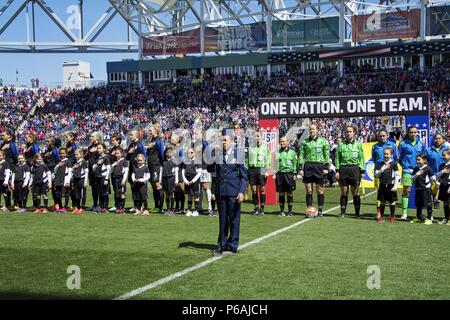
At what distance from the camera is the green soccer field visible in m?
7.49

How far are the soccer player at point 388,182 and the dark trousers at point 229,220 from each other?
4.90 metres

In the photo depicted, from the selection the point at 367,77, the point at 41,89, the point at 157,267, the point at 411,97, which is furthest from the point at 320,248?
the point at 41,89

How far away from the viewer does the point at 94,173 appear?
16375 millimetres

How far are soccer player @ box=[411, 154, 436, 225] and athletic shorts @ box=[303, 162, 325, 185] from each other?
210cm

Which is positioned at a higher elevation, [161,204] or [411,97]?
[411,97]

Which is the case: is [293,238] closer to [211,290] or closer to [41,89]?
[211,290]

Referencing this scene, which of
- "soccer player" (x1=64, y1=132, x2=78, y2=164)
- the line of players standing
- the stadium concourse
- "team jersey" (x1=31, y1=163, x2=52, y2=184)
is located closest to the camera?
the line of players standing

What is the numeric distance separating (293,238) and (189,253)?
2.28 meters

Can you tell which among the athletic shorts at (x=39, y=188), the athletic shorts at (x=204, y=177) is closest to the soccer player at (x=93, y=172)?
the athletic shorts at (x=39, y=188)

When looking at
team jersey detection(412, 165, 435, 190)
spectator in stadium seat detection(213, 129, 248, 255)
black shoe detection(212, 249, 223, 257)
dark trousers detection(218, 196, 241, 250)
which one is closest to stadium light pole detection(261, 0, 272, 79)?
team jersey detection(412, 165, 435, 190)

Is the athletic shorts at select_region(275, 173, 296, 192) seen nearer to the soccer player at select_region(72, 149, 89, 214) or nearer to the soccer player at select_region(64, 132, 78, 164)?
the soccer player at select_region(72, 149, 89, 214)

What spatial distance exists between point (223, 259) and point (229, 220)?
0.80 meters

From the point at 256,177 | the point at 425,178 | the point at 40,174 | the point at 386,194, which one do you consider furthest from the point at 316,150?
the point at 40,174

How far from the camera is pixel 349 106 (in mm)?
16359
